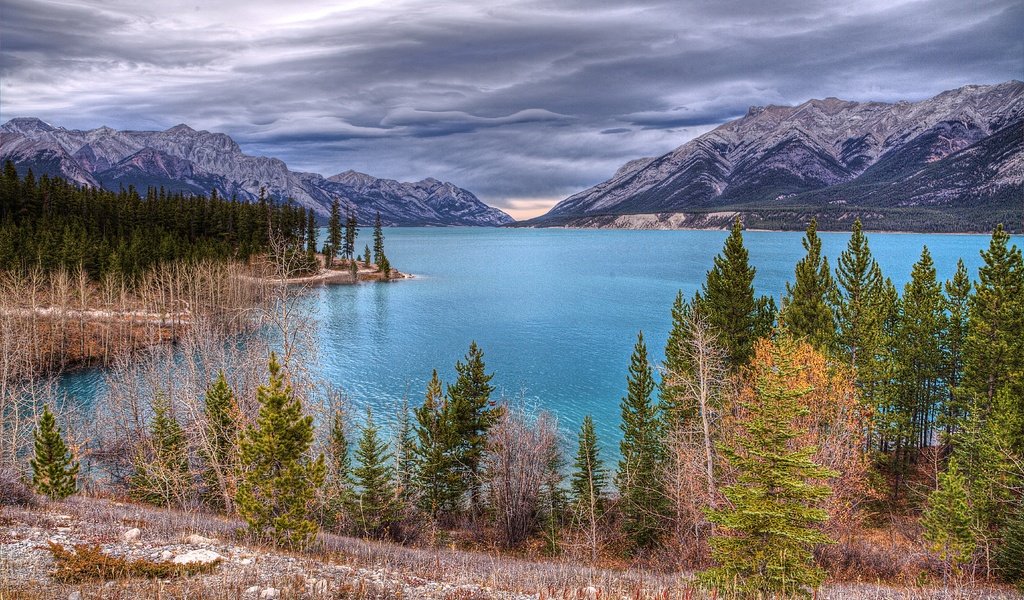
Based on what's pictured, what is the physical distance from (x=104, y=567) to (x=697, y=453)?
24.5 meters

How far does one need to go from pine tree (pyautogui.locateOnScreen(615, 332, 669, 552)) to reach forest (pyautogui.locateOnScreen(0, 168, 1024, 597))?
0.49ft

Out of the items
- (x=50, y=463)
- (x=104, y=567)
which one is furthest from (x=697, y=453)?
(x=50, y=463)

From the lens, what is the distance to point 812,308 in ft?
132

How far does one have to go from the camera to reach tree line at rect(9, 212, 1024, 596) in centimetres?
1958

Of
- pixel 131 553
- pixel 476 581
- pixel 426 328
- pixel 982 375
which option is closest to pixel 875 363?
pixel 982 375

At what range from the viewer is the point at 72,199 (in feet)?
340

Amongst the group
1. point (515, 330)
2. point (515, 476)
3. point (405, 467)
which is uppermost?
point (515, 330)

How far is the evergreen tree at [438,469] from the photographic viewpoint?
1271 inches

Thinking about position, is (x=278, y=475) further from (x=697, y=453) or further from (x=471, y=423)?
(x=697, y=453)

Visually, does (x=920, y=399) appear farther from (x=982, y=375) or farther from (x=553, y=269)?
(x=553, y=269)

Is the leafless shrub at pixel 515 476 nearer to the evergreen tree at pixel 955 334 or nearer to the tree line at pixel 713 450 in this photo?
the tree line at pixel 713 450

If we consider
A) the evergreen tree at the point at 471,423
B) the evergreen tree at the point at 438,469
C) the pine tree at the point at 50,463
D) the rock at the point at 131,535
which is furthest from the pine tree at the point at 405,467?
the rock at the point at 131,535

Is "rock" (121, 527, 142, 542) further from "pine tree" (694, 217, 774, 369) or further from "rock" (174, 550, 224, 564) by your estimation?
"pine tree" (694, 217, 774, 369)

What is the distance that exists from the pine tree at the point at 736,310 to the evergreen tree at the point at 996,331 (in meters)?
12.3
